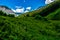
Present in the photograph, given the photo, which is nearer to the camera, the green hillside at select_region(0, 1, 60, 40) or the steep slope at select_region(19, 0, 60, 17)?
the green hillside at select_region(0, 1, 60, 40)

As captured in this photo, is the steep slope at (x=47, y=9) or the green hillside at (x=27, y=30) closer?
the green hillside at (x=27, y=30)

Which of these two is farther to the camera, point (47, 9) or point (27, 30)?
point (47, 9)

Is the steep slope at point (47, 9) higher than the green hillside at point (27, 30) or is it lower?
higher

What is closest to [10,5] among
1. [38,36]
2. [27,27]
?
[27,27]

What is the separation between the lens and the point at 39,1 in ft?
46.7

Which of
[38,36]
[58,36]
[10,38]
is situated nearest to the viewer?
[10,38]

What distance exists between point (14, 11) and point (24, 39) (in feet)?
20.4

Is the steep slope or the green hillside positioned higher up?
the steep slope

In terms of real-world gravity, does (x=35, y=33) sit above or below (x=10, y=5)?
below

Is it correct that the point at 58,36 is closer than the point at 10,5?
Yes

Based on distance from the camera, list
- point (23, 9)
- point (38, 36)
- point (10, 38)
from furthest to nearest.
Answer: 1. point (23, 9)
2. point (38, 36)
3. point (10, 38)

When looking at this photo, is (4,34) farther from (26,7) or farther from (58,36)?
(26,7)

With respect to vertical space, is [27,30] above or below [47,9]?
below

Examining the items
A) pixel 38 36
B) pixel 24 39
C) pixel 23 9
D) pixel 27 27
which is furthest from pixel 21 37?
pixel 23 9
